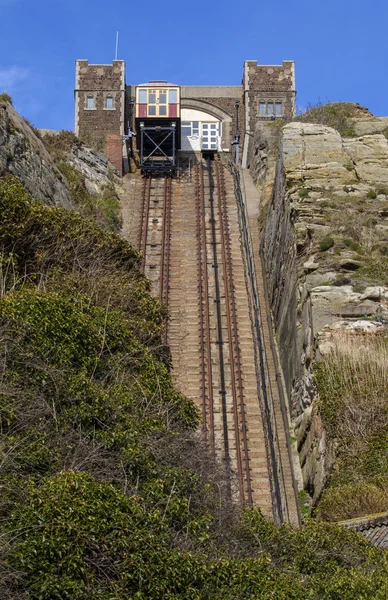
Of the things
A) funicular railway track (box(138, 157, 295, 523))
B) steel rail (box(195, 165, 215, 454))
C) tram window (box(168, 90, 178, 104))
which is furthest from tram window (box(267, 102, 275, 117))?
steel rail (box(195, 165, 215, 454))

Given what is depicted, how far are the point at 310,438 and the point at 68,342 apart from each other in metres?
5.69

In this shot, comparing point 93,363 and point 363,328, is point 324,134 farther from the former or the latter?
point 93,363

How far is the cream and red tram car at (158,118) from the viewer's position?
1416 inches

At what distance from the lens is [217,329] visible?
20031 mm

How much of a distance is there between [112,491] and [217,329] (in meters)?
12.0

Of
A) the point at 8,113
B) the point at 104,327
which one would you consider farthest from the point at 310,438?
the point at 8,113

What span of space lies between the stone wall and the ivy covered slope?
1047 inches

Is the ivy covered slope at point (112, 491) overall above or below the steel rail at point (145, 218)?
below

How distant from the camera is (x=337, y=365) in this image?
1455 centimetres

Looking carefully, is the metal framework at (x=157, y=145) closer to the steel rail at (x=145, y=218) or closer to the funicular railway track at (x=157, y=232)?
the funicular railway track at (x=157, y=232)

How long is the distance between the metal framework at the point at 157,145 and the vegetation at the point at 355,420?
797 inches

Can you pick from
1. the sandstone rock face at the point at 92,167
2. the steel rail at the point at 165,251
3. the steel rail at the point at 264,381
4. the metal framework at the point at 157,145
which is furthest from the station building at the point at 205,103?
the steel rail at the point at 264,381

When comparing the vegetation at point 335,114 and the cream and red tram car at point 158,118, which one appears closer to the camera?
the vegetation at point 335,114

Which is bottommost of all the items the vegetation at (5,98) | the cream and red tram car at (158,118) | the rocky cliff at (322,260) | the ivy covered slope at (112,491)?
the ivy covered slope at (112,491)
